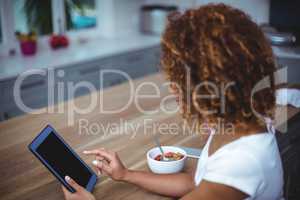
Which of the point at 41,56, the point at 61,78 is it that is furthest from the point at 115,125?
the point at 41,56

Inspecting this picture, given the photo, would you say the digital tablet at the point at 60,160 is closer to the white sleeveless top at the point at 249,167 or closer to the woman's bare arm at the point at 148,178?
the woman's bare arm at the point at 148,178

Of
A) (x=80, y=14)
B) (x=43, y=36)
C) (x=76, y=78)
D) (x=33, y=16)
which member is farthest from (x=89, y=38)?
(x=76, y=78)

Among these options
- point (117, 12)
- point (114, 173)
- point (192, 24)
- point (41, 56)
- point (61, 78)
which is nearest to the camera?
point (192, 24)

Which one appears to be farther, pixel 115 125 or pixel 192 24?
pixel 115 125

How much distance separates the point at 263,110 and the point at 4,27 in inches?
120

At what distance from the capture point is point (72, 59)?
3.44 meters

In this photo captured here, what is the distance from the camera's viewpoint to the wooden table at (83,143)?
1351 millimetres

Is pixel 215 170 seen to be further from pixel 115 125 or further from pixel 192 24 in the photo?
pixel 115 125

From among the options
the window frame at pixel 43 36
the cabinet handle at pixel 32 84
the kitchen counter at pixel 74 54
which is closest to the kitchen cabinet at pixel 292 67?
the kitchen counter at pixel 74 54

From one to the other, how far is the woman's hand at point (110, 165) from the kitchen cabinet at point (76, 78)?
5.65 feet

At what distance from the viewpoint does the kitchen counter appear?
10.6 ft

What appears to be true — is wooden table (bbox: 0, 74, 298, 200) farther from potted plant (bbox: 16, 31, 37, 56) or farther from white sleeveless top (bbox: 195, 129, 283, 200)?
potted plant (bbox: 16, 31, 37, 56)

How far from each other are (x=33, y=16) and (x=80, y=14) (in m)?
0.55

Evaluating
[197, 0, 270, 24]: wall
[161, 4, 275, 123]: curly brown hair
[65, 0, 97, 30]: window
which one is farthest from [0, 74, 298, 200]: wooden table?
[65, 0, 97, 30]: window
